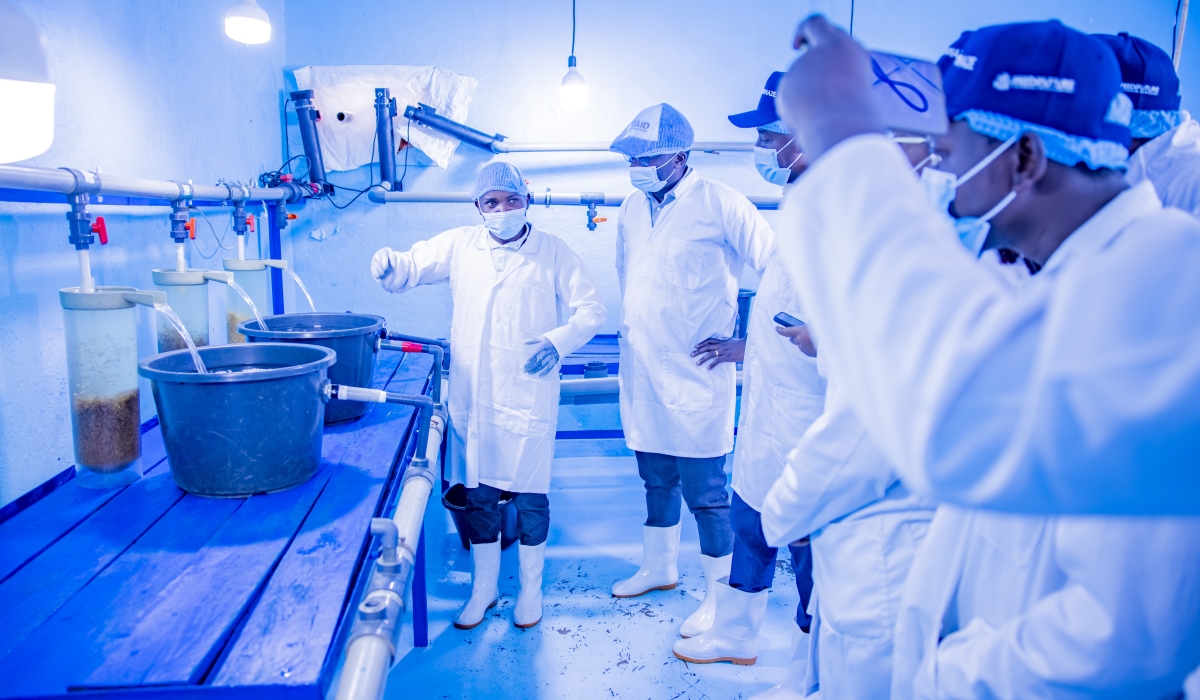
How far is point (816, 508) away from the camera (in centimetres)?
98

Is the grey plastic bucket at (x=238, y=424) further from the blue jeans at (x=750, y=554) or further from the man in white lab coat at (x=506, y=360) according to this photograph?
the blue jeans at (x=750, y=554)

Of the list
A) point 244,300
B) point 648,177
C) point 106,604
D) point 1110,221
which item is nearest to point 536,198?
point 648,177

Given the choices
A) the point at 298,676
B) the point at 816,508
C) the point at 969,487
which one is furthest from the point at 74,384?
the point at 969,487

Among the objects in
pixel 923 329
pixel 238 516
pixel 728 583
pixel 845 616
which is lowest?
pixel 728 583

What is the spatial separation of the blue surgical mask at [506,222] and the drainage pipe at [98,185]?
70cm

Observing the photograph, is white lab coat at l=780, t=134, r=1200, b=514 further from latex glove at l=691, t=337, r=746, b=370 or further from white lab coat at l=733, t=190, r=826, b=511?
latex glove at l=691, t=337, r=746, b=370

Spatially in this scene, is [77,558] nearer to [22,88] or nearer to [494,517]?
[22,88]

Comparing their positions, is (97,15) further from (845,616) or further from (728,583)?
(728,583)

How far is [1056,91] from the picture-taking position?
2.09 feet

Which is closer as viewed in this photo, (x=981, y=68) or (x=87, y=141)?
(x=981, y=68)

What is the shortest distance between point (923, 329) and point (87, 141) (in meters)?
1.69

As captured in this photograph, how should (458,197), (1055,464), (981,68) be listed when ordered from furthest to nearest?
(458,197) < (981,68) < (1055,464)

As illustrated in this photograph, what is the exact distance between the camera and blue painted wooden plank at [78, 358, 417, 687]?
68 cm

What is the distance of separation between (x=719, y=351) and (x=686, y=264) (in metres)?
0.28
